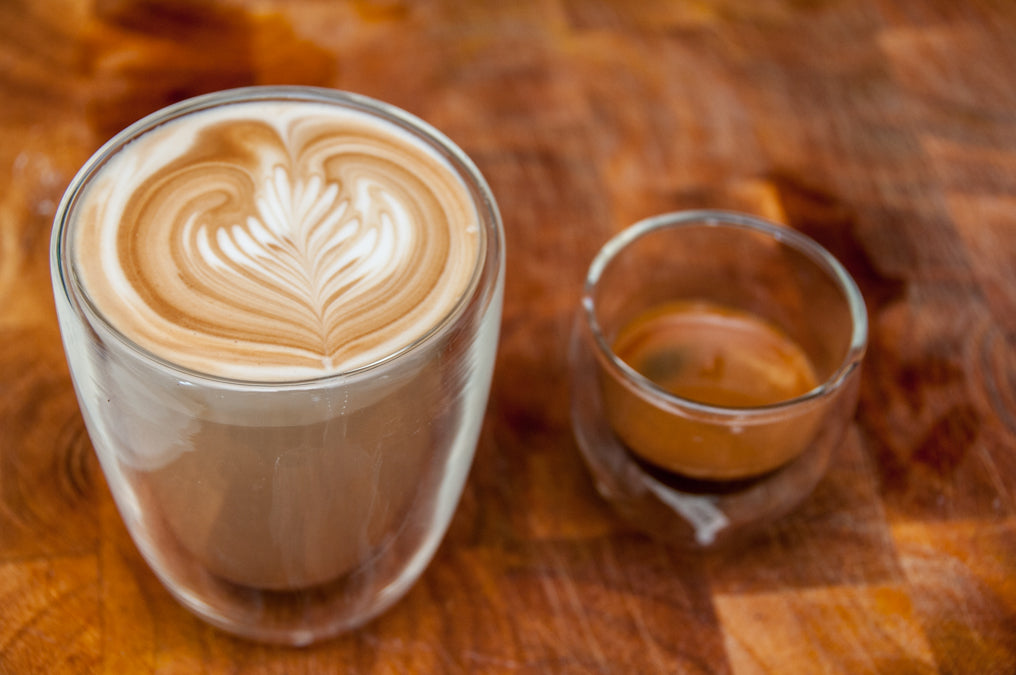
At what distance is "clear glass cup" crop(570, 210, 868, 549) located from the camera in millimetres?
559

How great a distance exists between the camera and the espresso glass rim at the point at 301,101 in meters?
Result: 0.41

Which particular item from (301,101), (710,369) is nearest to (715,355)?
(710,369)

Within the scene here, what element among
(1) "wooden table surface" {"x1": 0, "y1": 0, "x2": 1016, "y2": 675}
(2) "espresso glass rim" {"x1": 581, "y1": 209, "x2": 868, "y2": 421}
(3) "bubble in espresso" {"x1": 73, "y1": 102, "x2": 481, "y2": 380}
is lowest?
(1) "wooden table surface" {"x1": 0, "y1": 0, "x2": 1016, "y2": 675}

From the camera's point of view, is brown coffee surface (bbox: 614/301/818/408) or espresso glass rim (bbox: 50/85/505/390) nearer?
espresso glass rim (bbox: 50/85/505/390)

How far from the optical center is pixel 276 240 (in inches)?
18.7

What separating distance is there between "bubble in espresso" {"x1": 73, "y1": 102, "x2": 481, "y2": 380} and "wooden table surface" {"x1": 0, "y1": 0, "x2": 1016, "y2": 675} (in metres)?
0.19

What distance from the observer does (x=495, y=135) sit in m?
0.78

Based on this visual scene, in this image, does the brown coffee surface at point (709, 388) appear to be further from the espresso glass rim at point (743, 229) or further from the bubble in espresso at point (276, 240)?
the bubble in espresso at point (276, 240)

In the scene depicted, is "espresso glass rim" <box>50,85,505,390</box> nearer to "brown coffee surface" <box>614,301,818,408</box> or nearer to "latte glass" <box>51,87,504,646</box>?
"latte glass" <box>51,87,504,646</box>

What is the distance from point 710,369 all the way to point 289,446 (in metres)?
0.29

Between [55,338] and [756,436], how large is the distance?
16.6 inches

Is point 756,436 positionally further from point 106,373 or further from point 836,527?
point 106,373

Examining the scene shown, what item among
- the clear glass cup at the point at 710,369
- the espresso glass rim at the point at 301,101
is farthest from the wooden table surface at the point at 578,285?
the espresso glass rim at the point at 301,101

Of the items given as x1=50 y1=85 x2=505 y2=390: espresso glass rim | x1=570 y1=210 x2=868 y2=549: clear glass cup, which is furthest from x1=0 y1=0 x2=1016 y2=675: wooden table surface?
x1=50 y1=85 x2=505 y2=390: espresso glass rim
